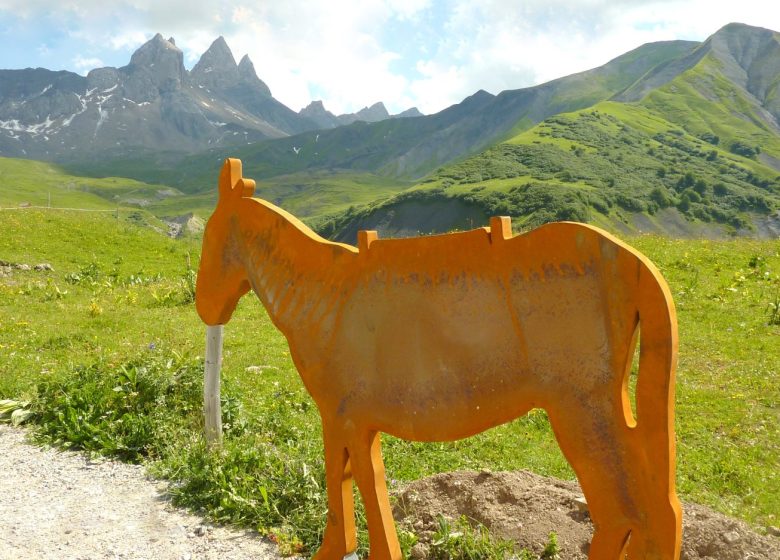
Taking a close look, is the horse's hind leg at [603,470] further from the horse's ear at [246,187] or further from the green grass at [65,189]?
the green grass at [65,189]

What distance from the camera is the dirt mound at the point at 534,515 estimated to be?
4.75 m

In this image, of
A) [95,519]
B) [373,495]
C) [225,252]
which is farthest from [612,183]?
[373,495]

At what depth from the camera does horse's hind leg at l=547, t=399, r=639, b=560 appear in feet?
9.42

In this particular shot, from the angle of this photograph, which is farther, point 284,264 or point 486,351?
point 284,264

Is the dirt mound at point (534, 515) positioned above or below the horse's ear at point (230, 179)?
below

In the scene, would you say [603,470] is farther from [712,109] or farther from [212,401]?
[712,109]

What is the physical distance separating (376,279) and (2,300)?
14285 millimetres

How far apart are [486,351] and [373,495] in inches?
50.7

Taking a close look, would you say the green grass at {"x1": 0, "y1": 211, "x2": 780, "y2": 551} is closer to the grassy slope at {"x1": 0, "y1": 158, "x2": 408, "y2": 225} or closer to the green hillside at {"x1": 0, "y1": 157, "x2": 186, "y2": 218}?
the green hillside at {"x1": 0, "y1": 157, "x2": 186, "y2": 218}

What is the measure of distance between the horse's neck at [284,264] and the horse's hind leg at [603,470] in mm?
2037

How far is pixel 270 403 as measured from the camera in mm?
8594

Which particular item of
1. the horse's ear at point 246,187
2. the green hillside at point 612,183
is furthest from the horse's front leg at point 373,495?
the green hillside at point 612,183

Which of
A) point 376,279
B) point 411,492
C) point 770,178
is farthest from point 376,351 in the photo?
point 770,178

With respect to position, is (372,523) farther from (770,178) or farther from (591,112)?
(591,112)
